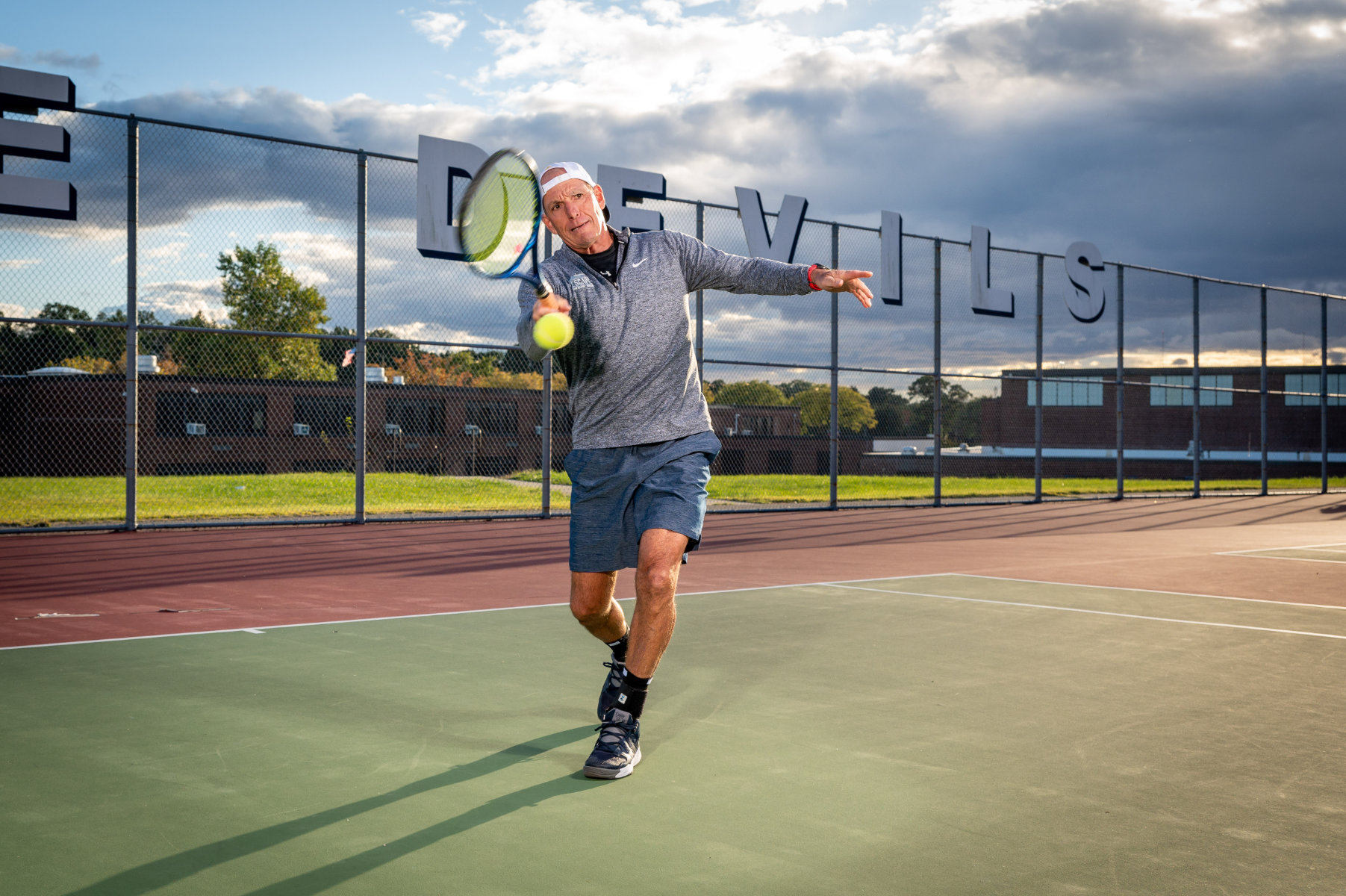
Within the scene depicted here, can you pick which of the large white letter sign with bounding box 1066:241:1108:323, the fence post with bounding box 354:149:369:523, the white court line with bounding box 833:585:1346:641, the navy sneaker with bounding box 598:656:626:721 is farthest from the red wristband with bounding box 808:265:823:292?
the large white letter sign with bounding box 1066:241:1108:323

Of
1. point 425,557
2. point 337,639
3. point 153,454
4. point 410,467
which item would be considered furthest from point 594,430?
point 153,454

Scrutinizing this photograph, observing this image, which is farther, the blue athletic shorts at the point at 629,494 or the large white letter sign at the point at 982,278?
the large white letter sign at the point at 982,278

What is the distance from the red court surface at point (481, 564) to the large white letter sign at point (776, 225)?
4325mm

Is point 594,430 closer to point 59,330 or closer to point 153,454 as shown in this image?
point 59,330

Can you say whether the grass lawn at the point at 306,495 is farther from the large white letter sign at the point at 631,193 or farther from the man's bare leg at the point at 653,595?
the man's bare leg at the point at 653,595

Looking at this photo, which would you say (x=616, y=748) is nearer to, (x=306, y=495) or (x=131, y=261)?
(x=131, y=261)

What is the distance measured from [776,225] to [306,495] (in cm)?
989

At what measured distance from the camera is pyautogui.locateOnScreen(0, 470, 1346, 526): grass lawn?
15.7 metres

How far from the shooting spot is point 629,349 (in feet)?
12.0

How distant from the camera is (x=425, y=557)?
10250 millimetres

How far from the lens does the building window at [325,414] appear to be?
1860 cm

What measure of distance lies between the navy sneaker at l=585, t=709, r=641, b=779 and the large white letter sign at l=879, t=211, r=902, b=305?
16.0 metres

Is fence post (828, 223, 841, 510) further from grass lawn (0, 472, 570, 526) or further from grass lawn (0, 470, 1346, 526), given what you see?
grass lawn (0, 472, 570, 526)

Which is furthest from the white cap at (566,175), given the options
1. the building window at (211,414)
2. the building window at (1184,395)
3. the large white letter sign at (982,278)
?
the building window at (1184,395)
